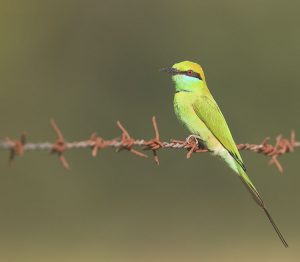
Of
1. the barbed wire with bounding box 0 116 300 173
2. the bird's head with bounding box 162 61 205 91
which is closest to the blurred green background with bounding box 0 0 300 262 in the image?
the bird's head with bounding box 162 61 205 91

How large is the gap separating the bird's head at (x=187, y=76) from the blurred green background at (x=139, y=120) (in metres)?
3.99

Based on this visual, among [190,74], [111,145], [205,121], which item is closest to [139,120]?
[190,74]

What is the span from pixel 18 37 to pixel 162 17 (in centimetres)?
272

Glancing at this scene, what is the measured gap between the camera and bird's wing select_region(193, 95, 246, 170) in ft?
15.5

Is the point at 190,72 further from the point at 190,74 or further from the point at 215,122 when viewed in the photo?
the point at 215,122

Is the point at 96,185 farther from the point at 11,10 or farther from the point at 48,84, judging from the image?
the point at 11,10

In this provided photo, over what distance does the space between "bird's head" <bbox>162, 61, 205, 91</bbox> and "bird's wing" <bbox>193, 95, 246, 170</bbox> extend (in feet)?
0.41

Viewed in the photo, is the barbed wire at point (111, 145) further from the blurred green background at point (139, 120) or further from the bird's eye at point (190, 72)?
the blurred green background at point (139, 120)

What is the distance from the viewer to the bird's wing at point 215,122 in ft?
15.5

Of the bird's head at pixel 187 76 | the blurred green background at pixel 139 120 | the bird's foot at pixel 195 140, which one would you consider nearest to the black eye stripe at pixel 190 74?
the bird's head at pixel 187 76

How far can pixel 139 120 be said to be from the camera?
13352mm

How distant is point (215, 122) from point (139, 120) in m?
8.52

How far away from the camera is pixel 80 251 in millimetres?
9570

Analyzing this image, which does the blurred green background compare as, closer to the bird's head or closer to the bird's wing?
the bird's head
